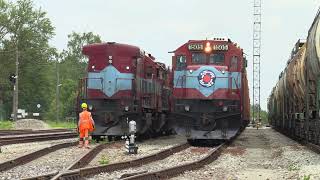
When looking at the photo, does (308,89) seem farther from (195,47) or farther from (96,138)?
(96,138)

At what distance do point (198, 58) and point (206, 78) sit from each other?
93 centimetres

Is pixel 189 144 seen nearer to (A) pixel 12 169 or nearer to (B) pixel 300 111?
(B) pixel 300 111

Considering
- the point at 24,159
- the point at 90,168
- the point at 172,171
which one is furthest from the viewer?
the point at 24,159

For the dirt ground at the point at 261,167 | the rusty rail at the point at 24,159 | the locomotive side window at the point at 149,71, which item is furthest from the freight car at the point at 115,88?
the dirt ground at the point at 261,167

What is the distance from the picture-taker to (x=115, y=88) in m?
21.4

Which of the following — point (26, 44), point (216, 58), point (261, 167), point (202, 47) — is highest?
point (26, 44)

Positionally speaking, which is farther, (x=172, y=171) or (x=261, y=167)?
(x=261, y=167)

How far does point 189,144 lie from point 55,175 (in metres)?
11.0

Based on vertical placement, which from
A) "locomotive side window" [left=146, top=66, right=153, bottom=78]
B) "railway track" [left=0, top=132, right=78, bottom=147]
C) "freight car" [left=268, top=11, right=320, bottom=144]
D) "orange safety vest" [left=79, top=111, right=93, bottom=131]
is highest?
"locomotive side window" [left=146, top=66, right=153, bottom=78]

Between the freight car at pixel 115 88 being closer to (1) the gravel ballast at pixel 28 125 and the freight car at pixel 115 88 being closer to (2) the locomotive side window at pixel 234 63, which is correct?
(2) the locomotive side window at pixel 234 63

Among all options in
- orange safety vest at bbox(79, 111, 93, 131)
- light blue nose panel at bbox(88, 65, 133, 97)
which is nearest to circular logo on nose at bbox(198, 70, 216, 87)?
light blue nose panel at bbox(88, 65, 133, 97)

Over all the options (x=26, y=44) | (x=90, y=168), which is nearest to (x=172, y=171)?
(x=90, y=168)

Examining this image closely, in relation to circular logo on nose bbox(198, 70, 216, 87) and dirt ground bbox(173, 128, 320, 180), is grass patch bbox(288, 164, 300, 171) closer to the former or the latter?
dirt ground bbox(173, 128, 320, 180)

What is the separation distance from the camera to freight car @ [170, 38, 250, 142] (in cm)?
1933
